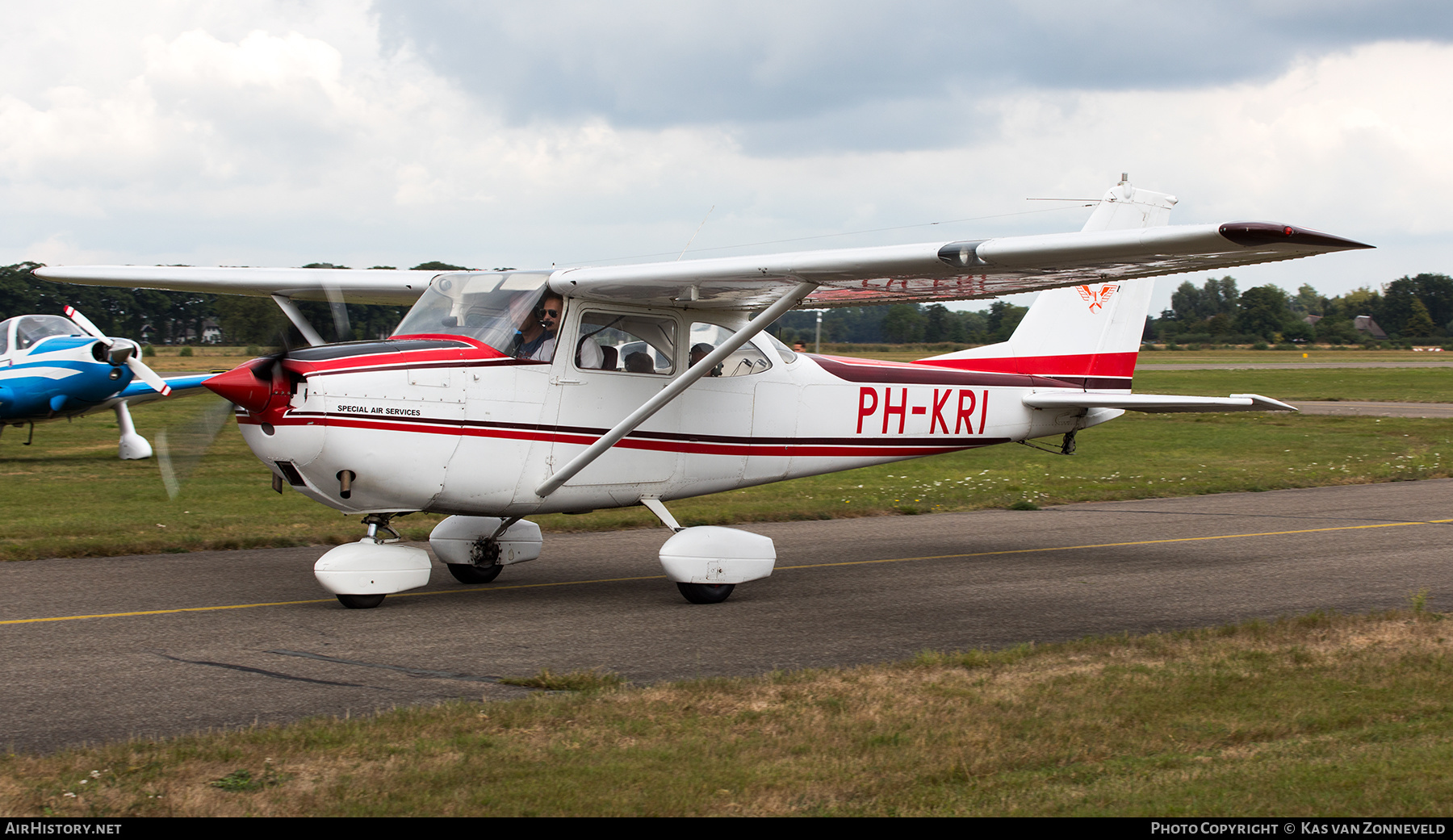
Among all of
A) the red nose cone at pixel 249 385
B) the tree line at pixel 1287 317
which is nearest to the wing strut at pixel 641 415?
the red nose cone at pixel 249 385

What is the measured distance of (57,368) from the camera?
1777cm

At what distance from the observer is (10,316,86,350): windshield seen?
1783cm

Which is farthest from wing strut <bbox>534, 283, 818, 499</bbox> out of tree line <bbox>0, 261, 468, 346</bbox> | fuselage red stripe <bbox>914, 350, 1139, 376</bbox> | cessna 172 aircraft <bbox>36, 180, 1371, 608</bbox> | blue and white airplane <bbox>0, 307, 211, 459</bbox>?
blue and white airplane <bbox>0, 307, 211, 459</bbox>

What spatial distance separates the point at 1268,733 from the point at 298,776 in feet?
13.3

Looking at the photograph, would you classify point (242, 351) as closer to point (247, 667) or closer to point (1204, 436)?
point (247, 667)

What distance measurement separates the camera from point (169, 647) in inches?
272

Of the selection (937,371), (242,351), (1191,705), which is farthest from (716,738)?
(937,371)

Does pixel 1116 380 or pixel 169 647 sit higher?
pixel 1116 380

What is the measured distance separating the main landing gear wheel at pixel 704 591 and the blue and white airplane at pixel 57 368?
11.4 metres

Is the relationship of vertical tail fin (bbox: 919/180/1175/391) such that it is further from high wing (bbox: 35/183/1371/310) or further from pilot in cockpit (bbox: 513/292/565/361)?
pilot in cockpit (bbox: 513/292/565/361)

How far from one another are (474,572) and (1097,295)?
6.93 m

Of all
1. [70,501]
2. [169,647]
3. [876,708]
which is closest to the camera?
[876,708]

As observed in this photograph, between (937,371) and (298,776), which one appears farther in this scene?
(937,371)

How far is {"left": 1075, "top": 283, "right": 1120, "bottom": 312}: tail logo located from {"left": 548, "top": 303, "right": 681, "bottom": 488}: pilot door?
197 inches
